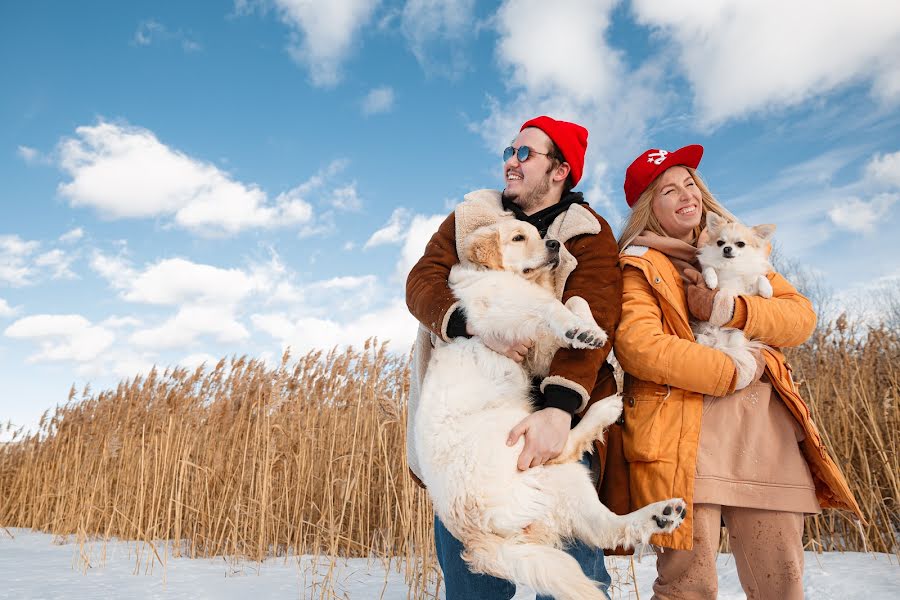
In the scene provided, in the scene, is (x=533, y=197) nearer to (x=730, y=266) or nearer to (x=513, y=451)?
(x=730, y=266)

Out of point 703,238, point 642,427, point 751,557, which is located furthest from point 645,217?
point 751,557

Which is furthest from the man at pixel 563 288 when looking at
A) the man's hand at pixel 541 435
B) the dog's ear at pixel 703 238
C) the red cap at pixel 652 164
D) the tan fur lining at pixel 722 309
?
the dog's ear at pixel 703 238

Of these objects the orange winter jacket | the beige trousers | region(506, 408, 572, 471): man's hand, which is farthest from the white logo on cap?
the beige trousers

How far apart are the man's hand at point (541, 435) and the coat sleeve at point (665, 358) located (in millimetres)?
332

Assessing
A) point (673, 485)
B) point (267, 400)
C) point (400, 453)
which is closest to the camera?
point (673, 485)

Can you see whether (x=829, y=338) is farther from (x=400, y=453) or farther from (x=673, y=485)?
(x=673, y=485)

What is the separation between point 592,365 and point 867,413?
4.03 metres

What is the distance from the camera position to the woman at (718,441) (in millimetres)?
1962

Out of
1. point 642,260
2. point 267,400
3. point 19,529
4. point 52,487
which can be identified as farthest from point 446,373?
point 19,529

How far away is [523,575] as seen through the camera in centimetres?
170

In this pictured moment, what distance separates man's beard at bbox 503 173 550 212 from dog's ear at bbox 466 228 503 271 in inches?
7.1

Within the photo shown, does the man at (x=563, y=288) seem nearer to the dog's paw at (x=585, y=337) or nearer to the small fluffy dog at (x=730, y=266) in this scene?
the dog's paw at (x=585, y=337)

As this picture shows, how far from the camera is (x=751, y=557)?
2.02 metres

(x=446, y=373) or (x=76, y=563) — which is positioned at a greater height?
(x=446, y=373)
